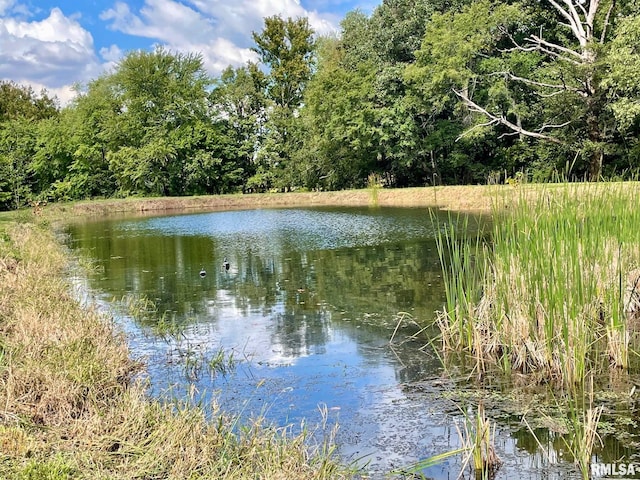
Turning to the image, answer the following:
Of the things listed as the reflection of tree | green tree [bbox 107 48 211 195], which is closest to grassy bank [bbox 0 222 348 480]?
the reflection of tree

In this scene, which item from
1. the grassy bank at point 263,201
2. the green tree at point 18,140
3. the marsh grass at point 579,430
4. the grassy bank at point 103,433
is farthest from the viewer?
the green tree at point 18,140

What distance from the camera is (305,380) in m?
6.58

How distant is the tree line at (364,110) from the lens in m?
30.6

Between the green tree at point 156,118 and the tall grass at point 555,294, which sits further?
the green tree at point 156,118

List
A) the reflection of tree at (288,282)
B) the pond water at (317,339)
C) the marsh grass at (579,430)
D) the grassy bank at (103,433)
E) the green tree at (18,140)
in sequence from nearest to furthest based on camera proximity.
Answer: the grassy bank at (103,433) < the marsh grass at (579,430) < the pond water at (317,339) < the reflection of tree at (288,282) < the green tree at (18,140)

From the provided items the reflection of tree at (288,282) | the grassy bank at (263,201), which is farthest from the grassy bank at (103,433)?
the grassy bank at (263,201)

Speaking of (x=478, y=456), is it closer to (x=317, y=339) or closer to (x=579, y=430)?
(x=579, y=430)

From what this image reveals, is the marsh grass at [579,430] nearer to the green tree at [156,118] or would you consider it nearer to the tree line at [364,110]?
the tree line at [364,110]

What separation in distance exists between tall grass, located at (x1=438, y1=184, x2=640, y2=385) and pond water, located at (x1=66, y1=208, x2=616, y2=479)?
62 centimetres

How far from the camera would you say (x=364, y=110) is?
134 ft

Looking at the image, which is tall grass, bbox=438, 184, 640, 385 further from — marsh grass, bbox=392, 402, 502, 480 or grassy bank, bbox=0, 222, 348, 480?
grassy bank, bbox=0, 222, 348, 480

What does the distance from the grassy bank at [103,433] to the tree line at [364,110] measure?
920 inches

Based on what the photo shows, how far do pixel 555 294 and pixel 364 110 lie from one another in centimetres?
3651

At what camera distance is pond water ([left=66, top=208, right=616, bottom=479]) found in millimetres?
5043
